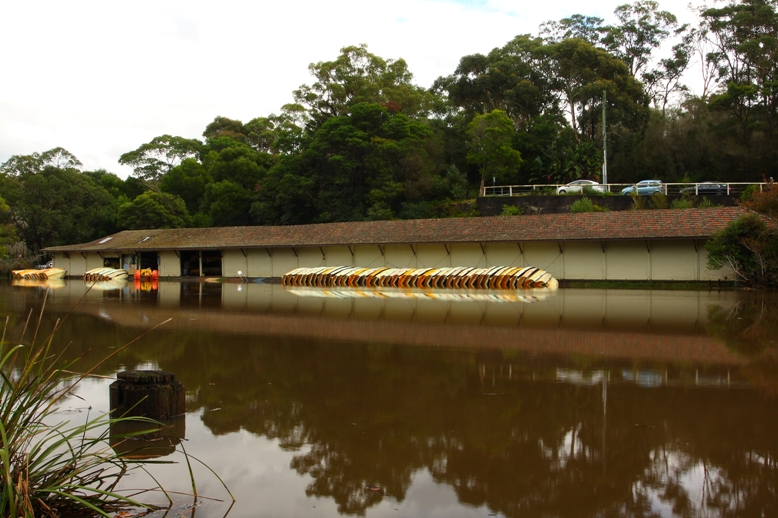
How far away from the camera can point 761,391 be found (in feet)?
24.2

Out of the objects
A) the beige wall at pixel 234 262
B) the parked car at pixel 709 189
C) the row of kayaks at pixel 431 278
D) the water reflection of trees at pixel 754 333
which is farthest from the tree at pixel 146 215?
the water reflection of trees at pixel 754 333

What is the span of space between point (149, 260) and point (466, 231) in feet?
68.1

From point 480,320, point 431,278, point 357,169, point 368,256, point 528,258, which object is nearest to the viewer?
point 480,320

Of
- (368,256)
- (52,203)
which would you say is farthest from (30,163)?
(368,256)

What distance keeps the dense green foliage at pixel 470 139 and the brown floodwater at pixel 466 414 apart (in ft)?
107

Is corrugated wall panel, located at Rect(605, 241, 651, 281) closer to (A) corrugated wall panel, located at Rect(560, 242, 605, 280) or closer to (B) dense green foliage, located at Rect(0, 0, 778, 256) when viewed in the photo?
(A) corrugated wall panel, located at Rect(560, 242, 605, 280)

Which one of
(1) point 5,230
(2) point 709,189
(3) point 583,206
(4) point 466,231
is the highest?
(2) point 709,189

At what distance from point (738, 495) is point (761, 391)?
3.35 m

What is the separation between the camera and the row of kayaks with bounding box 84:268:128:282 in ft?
123

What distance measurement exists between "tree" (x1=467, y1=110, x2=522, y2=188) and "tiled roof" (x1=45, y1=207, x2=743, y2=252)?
1525cm

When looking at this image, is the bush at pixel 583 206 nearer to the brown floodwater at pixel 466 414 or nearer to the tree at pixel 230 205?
the brown floodwater at pixel 466 414

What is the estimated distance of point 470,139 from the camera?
52.4 meters

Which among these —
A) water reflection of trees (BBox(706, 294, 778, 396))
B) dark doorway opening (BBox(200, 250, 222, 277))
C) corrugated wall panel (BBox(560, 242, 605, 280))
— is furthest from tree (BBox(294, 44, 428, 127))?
water reflection of trees (BBox(706, 294, 778, 396))

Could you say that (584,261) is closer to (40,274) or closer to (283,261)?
(283,261)
